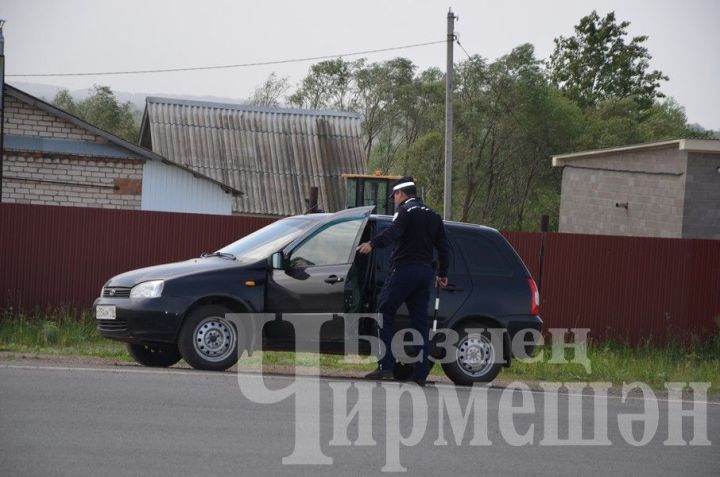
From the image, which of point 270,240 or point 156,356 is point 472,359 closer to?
point 270,240

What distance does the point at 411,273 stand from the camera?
37.2 ft

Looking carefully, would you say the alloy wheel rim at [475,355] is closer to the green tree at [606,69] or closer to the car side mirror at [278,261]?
the car side mirror at [278,261]

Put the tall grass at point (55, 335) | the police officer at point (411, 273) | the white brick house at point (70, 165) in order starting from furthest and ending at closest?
the white brick house at point (70, 165)
the tall grass at point (55, 335)
the police officer at point (411, 273)

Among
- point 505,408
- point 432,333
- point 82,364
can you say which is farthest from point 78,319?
point 505,408

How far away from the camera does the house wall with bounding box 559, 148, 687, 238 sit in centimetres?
2770

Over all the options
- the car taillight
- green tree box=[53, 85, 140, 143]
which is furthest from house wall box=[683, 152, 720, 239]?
green tree box=[53, 85, 140, 143]

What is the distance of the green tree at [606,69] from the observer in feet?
225

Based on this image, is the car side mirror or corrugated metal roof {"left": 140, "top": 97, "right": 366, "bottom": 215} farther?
corrugated metal roof {"left": 140, "top": 97, "right": 366, "bottom": 215}

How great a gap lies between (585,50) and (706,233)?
4424 cm

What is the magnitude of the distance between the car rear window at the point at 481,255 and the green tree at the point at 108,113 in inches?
2097

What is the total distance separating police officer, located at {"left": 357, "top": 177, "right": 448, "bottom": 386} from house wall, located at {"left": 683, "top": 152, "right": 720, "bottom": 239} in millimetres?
17002

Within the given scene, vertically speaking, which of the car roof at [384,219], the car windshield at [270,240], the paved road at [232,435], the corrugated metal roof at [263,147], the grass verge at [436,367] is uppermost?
the corrugated metal roof at [263,147]

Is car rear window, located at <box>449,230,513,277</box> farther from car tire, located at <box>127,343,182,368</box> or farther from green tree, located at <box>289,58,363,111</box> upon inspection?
green tree, located at <box>289,58,363,111</box>

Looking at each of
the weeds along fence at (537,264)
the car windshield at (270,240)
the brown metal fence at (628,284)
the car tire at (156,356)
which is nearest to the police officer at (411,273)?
the car windshield at (270,240)
